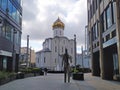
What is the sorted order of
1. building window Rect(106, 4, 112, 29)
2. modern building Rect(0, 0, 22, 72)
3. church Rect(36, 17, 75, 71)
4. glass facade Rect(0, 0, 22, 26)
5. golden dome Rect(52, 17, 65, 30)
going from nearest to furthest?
building window Rect(106, 4, 112, 29) < modern building Rect(0, 0, 22, 72) < glass facade Rect(0, 0, 22, 26) < church Rect(36, 17, 75, 71) < golden dome Rect(52, 17, 65, 30)

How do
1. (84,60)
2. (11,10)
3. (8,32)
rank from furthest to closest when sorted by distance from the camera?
1. (84,60)
2. (11,10)
3. (8,32)

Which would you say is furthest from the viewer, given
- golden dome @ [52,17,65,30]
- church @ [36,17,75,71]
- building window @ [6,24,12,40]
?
golden dome @ [52,17,65,30]

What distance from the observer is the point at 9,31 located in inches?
1326

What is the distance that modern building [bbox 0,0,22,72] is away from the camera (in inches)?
1181

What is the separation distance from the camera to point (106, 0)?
86.7ft

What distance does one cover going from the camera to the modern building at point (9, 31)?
30000 millimetres

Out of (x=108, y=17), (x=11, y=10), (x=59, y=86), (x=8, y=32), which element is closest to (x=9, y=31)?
(x=8, y=32)

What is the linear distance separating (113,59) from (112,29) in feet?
23.8

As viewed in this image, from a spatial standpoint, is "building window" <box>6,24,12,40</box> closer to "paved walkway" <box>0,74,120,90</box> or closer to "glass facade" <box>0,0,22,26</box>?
"glass facade" <box>0,0,22,26</box>

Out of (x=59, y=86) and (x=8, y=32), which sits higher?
(x=8, y=32)

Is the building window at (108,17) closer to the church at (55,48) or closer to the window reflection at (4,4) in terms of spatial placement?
the window reflection at (4,4)

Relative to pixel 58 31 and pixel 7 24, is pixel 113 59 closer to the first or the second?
pixel 7 24

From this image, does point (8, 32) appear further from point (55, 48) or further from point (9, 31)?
point (55, 48)

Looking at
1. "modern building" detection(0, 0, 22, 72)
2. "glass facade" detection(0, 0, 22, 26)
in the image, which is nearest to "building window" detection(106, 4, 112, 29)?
"modern building" detection(0, 0, 22, 72)
